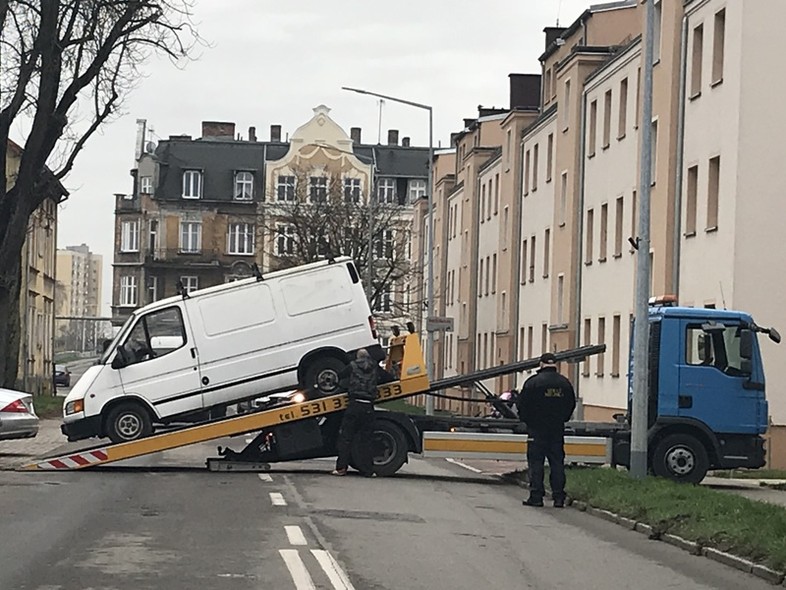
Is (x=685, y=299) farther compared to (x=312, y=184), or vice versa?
(x=312, y=184)

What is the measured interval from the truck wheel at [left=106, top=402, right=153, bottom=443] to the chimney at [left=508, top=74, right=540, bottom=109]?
4274cm

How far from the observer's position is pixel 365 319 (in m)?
22.8

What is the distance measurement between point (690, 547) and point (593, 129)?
29.2m

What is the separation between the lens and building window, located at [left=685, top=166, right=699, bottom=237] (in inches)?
1258

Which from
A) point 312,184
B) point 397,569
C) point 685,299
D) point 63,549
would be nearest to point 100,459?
point 63,549

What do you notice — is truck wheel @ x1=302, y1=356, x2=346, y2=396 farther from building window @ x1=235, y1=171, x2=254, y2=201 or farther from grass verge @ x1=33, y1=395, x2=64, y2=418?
building window @ x1=235, y1=171, x2=254, y2=201

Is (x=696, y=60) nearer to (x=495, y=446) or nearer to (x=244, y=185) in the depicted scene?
(x=495, y=446)

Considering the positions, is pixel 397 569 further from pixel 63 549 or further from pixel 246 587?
pixel 63 549

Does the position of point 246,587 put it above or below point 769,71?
below

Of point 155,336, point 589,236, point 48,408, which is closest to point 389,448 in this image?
point 155,336

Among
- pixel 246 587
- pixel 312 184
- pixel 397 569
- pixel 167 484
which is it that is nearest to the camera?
pixel 246 587

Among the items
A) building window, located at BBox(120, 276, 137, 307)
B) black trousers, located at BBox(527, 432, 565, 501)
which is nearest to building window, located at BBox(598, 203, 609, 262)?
black trousers, located at BBox(527, 432, 565, 501)

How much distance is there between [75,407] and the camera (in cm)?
2305

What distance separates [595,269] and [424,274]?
38270mm
